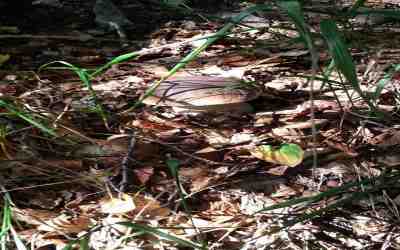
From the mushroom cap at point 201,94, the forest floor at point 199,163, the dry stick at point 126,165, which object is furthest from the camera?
the mushroom cap at point 201,94

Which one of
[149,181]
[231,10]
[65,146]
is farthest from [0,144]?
[231,10]

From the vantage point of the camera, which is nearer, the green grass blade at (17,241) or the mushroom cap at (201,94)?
the green grass blade at (17,241)

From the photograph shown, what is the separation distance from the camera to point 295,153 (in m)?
1.14

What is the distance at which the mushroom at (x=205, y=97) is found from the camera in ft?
4.41

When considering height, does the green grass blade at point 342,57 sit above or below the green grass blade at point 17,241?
above

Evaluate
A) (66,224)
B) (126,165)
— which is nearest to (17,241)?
(66,224)

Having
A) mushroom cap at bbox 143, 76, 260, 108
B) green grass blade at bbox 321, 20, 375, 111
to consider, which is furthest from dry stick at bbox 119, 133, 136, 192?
green grass blade at bbox 321, 20, 375, 111

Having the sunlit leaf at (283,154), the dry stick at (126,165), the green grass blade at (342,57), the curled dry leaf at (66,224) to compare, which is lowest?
the curled dry leaf at (66,224)

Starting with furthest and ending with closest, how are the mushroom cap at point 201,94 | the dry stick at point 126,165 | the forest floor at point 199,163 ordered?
the mushroom cap at point 201,94, the dry stick at point 126,165, the forest floor at point 199,163

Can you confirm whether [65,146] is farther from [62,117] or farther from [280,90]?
[280,90]

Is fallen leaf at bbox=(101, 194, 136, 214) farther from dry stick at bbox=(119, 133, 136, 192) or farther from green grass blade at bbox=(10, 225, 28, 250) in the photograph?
green grass blade at bbox=(10, 225, 28, 250)

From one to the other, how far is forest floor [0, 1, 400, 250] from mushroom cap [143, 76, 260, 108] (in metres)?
0.03

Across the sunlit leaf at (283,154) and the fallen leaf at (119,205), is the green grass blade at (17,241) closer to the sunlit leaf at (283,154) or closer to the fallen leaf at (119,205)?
the fallen leaf at (119,205)

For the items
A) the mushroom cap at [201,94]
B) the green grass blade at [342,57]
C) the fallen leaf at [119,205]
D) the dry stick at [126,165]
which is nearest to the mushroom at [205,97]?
the mushroom cap at [201,94]
